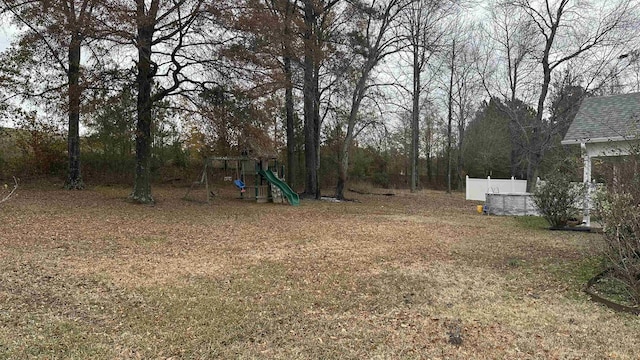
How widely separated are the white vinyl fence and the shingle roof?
27.7 ft

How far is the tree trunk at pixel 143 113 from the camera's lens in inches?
410

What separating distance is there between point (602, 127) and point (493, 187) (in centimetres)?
982

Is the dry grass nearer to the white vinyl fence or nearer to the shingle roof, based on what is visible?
the shingle roof

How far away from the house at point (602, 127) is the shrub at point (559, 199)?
0.88ft

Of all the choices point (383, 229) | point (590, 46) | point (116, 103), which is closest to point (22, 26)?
point (116, 103)

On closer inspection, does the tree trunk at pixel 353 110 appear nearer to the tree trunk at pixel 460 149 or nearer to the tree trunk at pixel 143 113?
the tree trunk at pixel 143 113

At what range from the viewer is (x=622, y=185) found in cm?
463

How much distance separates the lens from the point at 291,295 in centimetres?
441

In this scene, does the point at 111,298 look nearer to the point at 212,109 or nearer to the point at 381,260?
the point at 381,260

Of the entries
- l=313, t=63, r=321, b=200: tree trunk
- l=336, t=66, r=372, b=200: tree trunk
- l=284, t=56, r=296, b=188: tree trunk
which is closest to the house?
l=336, t=66, r=372, b=200: tree trunk

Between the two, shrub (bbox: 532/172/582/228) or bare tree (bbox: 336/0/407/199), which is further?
bare tree (bbox: 336/0/407/199)

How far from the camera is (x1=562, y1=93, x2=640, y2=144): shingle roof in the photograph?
29.9ft

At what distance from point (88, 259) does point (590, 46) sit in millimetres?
18311

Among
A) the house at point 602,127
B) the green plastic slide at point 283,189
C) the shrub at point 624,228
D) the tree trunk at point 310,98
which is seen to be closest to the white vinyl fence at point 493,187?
the tree trunk at point 310,98
